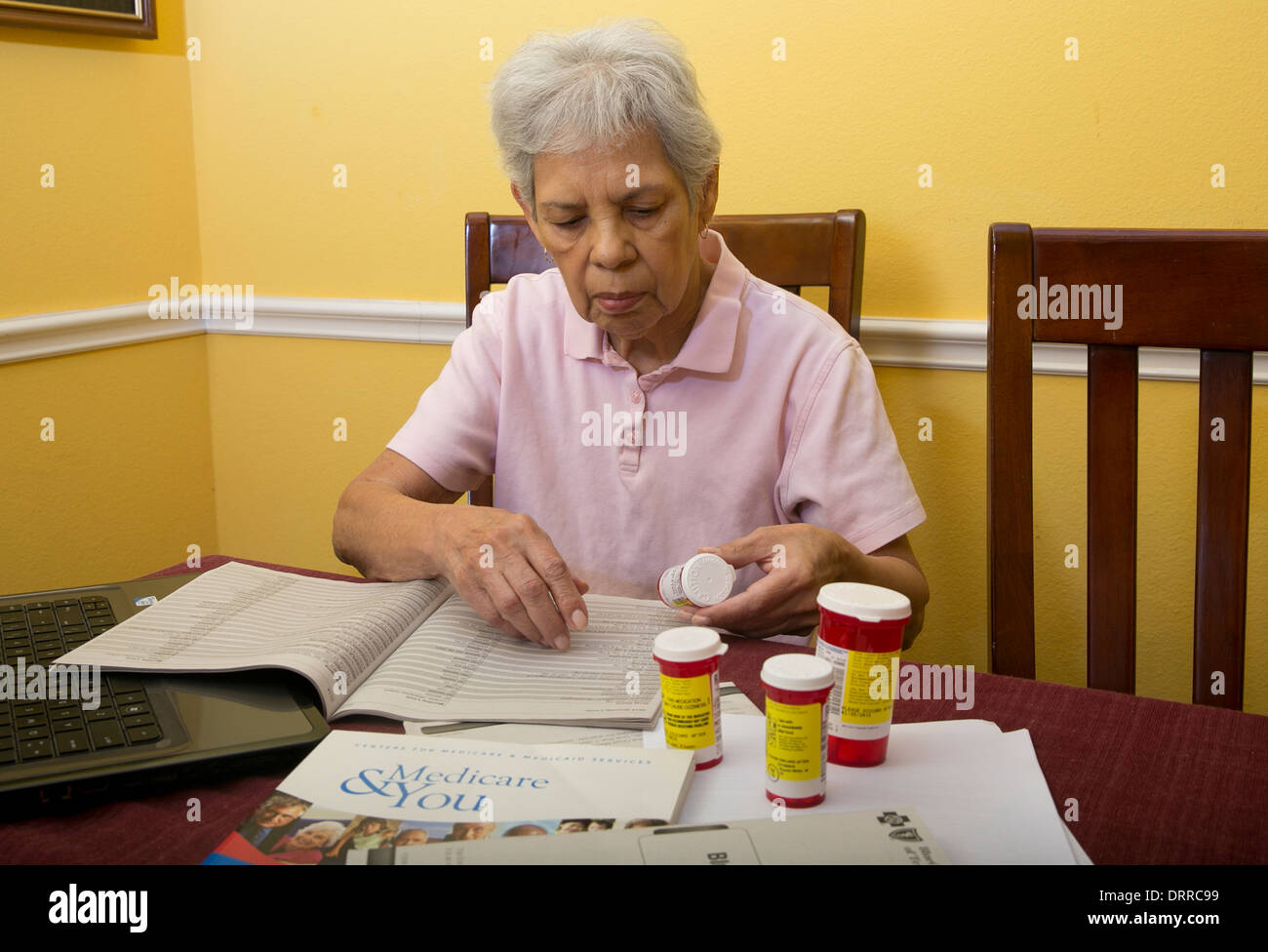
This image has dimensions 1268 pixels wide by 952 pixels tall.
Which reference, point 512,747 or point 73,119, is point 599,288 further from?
point 73,119

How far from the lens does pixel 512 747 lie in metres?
0.77

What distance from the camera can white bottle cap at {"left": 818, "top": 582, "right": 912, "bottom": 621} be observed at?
740 mm

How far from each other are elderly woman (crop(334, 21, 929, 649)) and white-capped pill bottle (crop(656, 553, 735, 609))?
0.02 m

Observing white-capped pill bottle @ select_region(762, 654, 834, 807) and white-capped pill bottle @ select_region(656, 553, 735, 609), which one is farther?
white-capped pill bottle @ select_region(656, 553, 735, 609)

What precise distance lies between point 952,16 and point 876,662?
134 cm

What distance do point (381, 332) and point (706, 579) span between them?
4.95ft

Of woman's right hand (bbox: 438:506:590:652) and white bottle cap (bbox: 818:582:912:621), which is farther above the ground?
white bottle cap (bbox: 818:582:912:621)

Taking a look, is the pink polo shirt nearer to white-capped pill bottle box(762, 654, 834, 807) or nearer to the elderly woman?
the elderly woman

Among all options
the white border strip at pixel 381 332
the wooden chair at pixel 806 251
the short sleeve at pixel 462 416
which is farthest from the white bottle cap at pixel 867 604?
the white border strip at pixel 381 332

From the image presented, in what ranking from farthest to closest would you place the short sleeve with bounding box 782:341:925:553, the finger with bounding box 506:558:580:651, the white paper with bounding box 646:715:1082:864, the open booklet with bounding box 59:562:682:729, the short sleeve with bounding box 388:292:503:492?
the short sleeve with bounding box 388:292:503:492 < the short sleeve with bounding box 782:341:925:553 < the finger with bounding box 506:558:580:651 < the open booklet with bounding box 59:562:682:729 < the white paper with bounding box 646:715:1082:864

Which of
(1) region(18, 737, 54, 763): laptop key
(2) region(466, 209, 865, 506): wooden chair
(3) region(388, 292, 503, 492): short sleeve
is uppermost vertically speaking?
(2) region(466, 209, 865, 506): wooden chair

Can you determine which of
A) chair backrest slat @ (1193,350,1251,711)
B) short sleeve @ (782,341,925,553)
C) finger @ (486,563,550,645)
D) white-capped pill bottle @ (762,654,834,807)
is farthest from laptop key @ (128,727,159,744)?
chair backrest slat @ (1193,350,1251,711)

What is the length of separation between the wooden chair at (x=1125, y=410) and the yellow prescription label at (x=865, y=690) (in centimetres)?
42

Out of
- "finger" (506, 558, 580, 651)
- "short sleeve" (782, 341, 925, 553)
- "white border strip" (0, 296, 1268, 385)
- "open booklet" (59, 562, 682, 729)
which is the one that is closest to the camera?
"open booklet" (59, 562, 682, 729)
